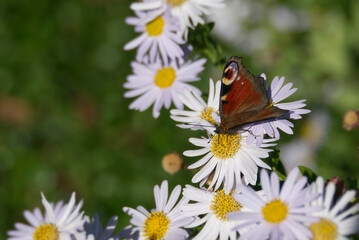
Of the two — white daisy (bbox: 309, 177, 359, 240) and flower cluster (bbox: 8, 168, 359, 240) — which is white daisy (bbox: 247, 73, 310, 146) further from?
white daisy (bbox: 309, 177, 359, 240)

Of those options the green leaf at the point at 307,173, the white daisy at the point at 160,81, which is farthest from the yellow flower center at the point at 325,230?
the white daisy at the point at 160,81

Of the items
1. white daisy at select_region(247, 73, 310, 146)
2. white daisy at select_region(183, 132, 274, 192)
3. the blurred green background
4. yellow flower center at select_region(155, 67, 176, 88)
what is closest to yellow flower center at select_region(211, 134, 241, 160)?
white daisy at select_region(183, 132, 274, 192)

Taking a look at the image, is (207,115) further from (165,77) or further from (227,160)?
(165,77)

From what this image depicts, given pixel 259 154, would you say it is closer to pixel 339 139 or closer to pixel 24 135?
pixel 339 139

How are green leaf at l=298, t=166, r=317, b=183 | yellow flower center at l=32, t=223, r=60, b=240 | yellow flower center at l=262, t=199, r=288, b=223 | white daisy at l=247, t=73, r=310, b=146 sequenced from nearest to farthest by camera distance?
yellow flower center at l=262, t=199, r=288, b=223
green leaf at l=298, t=166, r=317, b=183
white daisy at l=247, t=73, r=310, b=146
yellow flower center at l=32, t=223, r=60, b=240

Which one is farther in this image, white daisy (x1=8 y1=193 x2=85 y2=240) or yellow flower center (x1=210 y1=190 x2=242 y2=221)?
white daisy (x1=8 y1=193 x2=85 y2=240)

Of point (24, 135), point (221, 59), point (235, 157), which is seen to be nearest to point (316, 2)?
point (221, 59)

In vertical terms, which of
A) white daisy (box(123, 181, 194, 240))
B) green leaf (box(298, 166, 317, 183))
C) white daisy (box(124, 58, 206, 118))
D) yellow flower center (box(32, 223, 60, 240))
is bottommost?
yellow flower center (box(32, 223, 60, 240))
